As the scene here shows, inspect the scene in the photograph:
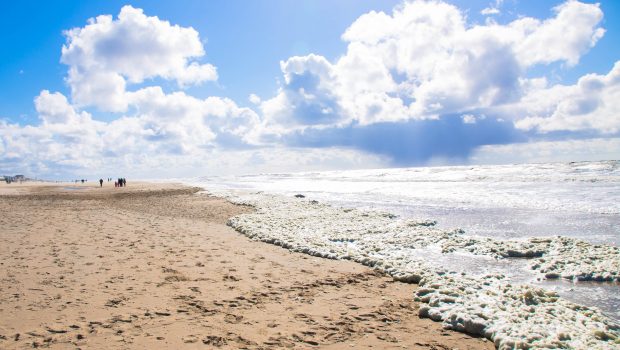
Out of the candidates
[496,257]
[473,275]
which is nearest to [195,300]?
[473,275]

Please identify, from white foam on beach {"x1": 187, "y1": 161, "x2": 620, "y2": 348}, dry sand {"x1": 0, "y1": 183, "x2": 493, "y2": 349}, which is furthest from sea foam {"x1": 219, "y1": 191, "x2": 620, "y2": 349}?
dry sand {"x1": 0, "y1": 183, "x2": 493, "y2": 349}

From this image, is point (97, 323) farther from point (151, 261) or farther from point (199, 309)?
point (151, 261)

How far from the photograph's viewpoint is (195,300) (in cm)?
808

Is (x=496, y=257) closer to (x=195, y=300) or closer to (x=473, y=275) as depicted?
(x=473, y=275)

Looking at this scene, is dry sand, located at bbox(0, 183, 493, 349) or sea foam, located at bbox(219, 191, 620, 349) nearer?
dry sand, located at bbox(0, 183, 493, 349)

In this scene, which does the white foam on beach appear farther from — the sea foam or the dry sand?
the dry sand

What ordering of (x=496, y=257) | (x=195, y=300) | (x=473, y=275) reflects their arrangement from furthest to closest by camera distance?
(x=496, y=257) < (x=473, y=275) < (x=195, y=300)

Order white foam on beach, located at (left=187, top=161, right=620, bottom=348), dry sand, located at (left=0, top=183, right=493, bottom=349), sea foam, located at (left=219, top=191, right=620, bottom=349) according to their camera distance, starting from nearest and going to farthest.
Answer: dry sand, located at (left=0, top=183, right=493, bottom=349)
sea foam, located at (left=219, top=191, right=620, bottom=349)
white foam on beach, located at (left=187, top=161, right=620, bottom=348)

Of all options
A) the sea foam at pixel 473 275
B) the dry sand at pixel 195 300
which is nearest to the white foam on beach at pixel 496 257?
the sea foam at pixel 473 275

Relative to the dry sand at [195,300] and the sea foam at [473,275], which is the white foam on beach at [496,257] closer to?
the sea foam at [473,275]

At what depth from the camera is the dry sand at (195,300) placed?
6.28 m

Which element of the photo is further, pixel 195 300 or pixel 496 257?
pixel 496 257

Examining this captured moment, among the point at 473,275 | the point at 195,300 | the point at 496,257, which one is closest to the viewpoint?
the point at 195,300

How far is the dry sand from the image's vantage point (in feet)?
20.6
